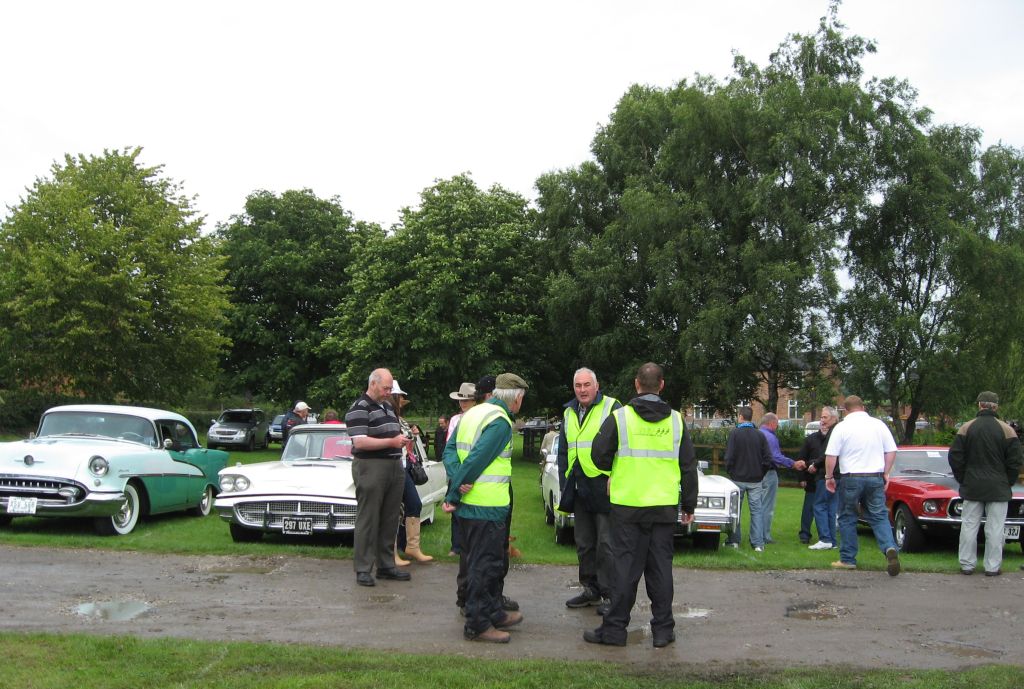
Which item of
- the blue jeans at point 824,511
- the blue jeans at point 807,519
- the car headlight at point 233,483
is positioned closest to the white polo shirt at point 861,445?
the blue jeans at point 824,511

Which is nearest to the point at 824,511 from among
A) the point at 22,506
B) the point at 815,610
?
the point at 815,610

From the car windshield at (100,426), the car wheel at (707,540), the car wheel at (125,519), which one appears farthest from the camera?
the car windshield at (100,426)

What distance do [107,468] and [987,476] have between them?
9.80m

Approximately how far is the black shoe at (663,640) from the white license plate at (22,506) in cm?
749

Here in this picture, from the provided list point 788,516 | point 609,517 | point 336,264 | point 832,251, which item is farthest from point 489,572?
point 336,264

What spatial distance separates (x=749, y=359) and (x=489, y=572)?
904 inches

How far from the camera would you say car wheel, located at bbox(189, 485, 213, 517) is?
13617 mm

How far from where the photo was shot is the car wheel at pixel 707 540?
11.4 meters

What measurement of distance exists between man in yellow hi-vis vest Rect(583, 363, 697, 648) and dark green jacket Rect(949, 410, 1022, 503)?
16.5 ft

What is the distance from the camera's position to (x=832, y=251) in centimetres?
2897

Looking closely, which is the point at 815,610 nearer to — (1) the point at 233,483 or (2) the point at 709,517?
(2) the point at 709,517

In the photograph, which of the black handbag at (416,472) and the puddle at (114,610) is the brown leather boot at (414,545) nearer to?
the black handbag at (416,472)

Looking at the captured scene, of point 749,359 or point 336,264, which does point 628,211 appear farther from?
point 336,264

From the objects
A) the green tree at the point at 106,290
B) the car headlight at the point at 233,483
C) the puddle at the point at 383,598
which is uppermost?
the green tree at the point at 106,290
